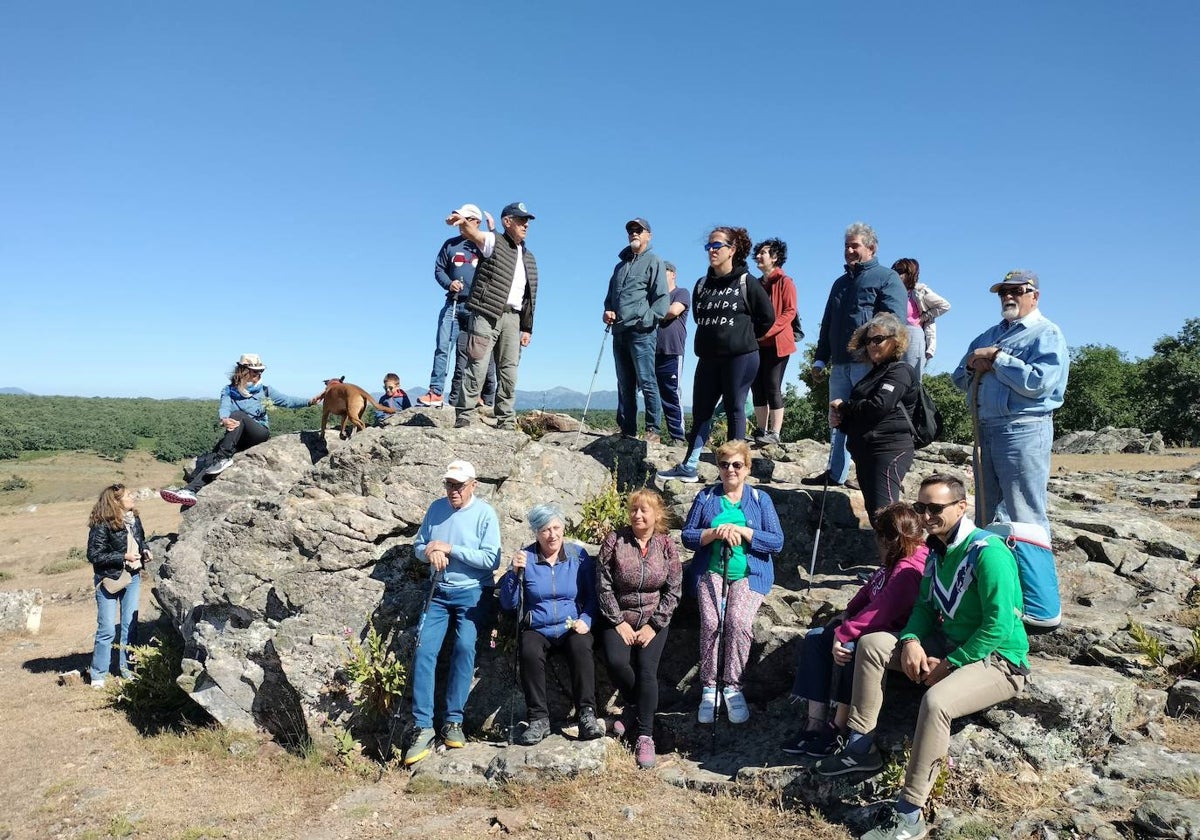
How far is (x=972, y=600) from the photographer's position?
4.43 m

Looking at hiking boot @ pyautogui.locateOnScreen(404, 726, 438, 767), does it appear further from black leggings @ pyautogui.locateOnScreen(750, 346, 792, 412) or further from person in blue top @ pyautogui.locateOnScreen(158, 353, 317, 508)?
person in blue top @ pyautogui.locateOnScreen(158, 353, 317, 508)

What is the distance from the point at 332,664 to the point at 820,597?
186 inches

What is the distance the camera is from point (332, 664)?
6.88 m

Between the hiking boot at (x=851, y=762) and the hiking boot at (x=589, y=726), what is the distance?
183cm

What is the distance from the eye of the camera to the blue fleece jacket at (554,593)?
6.00 m

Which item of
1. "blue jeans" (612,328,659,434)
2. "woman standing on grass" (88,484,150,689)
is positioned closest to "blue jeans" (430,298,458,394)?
"blue jeans" (612,328,659,434)

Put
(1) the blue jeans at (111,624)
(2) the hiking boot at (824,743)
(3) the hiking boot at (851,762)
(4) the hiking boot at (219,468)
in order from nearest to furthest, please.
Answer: (3) the hiking boot at (851,762)
(2) the hiking boot at (824,743)
(1) the blue jeans at (111,624)
(4) the hiking boot at (219,468)

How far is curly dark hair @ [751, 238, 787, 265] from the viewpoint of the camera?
918 centimetres

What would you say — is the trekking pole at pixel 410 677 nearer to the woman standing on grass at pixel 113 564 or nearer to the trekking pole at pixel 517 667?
the trekking pole at pixel 517 667

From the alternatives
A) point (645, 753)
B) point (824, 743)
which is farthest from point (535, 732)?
point (824, 743)

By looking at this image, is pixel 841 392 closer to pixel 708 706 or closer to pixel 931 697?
pixel 708 706

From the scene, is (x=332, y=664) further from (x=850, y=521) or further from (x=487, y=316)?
(x=850, y=521)

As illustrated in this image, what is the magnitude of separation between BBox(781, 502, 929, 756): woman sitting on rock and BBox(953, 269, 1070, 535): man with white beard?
97cm

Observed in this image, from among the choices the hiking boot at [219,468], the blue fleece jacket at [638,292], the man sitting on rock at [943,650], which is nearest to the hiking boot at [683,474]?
the blue fleece jacket at [638,292]
